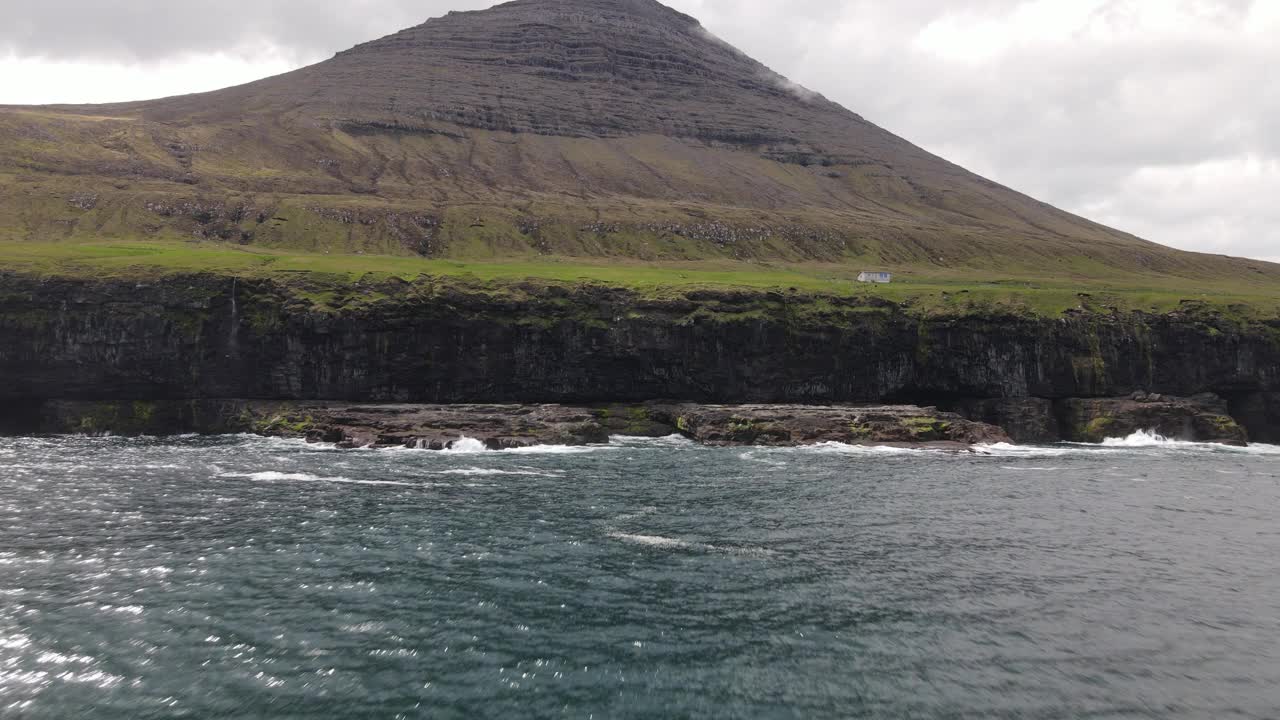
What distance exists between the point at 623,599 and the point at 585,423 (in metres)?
48.9

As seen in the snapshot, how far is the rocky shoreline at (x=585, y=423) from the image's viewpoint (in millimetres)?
70188

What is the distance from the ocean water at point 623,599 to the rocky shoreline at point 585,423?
22487 millimetres

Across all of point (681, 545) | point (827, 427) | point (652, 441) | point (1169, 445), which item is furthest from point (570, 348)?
point (1169, 445)

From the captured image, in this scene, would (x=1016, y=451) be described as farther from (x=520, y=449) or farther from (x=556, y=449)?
(x=520, y=449)

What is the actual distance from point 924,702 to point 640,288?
75.6 meters

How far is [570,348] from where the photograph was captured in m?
85.3

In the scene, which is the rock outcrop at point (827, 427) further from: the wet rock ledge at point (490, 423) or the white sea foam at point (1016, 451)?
the white sea foam at point (1016, 451)

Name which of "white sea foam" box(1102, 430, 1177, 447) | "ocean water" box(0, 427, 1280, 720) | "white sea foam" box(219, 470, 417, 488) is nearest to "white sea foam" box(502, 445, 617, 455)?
"ocean water" box(0, 427, 1280, 720)

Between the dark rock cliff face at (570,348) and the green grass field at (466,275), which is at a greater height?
the green grass field at (466,275)

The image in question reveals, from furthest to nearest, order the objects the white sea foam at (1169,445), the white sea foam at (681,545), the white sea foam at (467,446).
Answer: the white sea foam at (1169,445)
the white sea foam at (467,446)
the white sea foam at (681,545)

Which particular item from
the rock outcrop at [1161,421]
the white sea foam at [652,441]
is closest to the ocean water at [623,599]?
the white sea foam at [652,441]

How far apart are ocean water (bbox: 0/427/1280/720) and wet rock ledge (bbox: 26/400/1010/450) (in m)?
21.9

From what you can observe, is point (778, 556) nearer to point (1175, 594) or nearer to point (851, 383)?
point (1175, 594)

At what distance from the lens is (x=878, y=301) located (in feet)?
306
